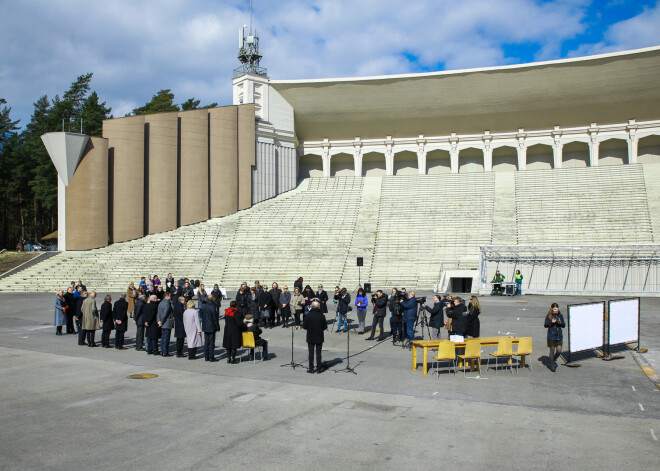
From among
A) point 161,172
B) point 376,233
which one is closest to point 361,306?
point 376,233

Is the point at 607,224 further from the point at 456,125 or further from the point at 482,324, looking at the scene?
the point at 482,324

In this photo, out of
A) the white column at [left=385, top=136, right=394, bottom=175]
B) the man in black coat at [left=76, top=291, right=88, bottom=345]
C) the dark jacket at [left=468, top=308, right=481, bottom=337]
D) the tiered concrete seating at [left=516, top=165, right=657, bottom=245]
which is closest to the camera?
the dark jacket at [left=468, top=308, right=481, bottom=337]

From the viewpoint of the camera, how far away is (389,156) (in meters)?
52.6

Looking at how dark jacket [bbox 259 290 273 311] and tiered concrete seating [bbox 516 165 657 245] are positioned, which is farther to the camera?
tiered concrete seating [bbox 516 165 657 245]

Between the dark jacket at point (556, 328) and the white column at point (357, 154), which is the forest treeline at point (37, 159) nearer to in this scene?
the white column at point (357, 154)

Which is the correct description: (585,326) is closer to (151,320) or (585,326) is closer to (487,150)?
(151,320)

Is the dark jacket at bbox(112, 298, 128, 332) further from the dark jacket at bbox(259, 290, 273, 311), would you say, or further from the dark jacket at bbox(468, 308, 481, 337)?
the dark jacket at bbox(468, 308, 481, 337)

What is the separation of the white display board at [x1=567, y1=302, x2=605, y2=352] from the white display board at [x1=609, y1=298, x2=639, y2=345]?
31cm

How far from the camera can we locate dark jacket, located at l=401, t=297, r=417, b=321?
14.6 m

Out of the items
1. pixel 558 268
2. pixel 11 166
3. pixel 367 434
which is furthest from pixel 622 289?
pixel 11 166

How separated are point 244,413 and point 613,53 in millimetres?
43772

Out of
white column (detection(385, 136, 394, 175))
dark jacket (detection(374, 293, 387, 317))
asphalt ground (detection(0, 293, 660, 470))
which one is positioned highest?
white column (detection(385, 136, 394, 175))

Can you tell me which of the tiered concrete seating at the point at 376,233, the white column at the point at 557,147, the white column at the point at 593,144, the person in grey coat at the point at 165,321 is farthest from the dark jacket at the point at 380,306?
the white column at the point at 593,144

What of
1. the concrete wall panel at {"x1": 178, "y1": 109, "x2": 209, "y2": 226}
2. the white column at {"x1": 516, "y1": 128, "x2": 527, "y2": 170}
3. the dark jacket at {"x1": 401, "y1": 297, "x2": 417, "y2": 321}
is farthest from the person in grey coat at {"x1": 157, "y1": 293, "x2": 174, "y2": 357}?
the white column at {"x1": 516, "y1": 128, "x2": 527, "y2": 170}
